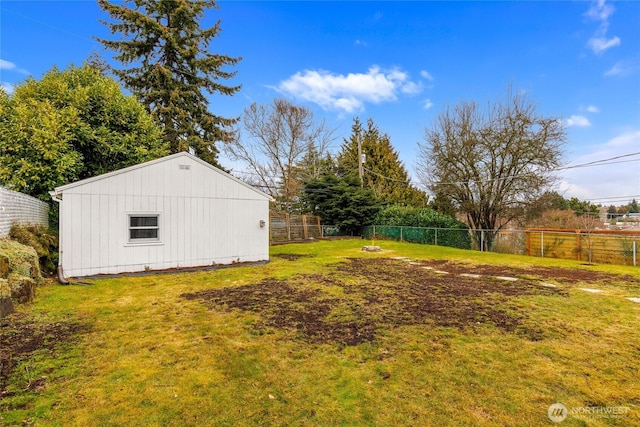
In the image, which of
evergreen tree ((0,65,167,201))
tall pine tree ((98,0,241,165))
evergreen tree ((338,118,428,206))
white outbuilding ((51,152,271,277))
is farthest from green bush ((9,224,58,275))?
evergreen tree ((338,118,428,206))

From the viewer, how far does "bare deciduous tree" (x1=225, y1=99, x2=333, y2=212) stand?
22.2 m

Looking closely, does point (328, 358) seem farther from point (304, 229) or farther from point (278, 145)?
point (278, 145)

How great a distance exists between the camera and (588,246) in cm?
1110

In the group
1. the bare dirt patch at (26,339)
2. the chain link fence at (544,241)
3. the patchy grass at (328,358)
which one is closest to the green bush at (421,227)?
the chain link fence at (544,241)

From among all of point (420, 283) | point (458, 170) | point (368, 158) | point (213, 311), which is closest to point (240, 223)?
point (213, 311)

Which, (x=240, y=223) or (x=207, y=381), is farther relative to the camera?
(x=240, y=223)

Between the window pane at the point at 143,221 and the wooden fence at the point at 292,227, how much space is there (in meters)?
9.37

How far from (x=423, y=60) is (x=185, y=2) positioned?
42.1 feet

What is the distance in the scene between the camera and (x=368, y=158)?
26922mm

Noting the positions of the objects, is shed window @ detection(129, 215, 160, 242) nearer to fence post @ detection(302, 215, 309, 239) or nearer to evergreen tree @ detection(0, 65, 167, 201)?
evergreen tree @ detection(0, 65, 167, 201)

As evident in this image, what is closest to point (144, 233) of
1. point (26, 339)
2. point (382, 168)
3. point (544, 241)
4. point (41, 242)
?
point (41, 242)

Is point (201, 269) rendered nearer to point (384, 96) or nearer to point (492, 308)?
point (492, 308)

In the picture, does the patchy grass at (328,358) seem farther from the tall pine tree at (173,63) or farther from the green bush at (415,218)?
the tall pine tree at (173,63)

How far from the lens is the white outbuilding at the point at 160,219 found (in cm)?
724
